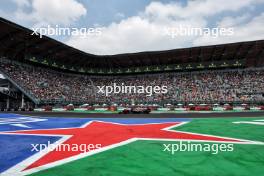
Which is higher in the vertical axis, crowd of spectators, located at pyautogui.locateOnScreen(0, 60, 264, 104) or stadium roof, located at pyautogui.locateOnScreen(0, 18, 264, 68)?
stadium roof, located at pyautogui.locateOnScreen(0, 18, 264, 68)

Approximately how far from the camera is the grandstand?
147 feet

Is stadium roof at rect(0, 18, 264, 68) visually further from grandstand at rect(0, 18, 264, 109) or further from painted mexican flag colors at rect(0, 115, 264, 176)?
painted mexican flag colors at rect(0, 115, 264, 176)

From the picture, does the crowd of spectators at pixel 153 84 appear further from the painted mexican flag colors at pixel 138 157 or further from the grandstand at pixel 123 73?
the painted mexican flag colors at pixel 138 157

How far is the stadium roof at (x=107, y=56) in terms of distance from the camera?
4308cm

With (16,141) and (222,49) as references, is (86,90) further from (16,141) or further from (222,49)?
(16,141)

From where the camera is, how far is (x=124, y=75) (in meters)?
68.2

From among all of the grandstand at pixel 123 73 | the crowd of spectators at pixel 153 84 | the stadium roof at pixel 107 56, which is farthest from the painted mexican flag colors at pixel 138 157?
the crowd of spectators at pixel 153 84

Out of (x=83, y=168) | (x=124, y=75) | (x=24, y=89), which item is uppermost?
(x=124, y=75)

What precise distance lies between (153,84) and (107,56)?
14.2m

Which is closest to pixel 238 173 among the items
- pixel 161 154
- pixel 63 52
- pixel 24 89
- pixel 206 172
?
pixel 206 172

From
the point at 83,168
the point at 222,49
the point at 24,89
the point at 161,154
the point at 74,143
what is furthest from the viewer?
the point at 222,49

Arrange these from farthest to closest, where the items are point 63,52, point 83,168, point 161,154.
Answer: point 63,52
point 161,154
point 83,168

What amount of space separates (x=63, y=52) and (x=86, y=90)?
1312 cm

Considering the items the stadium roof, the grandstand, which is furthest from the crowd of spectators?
the stadium roof
